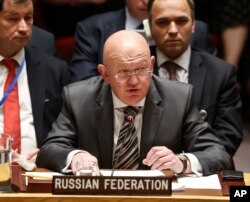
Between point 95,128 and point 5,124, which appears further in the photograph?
point 5,124

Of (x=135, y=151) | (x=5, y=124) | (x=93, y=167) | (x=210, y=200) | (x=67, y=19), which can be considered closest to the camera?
(x=210, y=200)

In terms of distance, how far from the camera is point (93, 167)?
274 centimetres

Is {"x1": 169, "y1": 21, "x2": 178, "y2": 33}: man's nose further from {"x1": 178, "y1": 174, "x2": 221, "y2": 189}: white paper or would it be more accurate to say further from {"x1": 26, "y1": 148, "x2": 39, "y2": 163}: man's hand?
{"x1": 178, "y1": 174, "x2": 221, "y2": 189}: white paper

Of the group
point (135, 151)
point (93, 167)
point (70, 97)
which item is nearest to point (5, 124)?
point (70, 97)

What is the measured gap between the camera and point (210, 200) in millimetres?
2561

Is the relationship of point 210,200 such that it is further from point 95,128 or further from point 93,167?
point 95,128

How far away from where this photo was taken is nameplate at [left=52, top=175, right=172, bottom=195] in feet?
8.44

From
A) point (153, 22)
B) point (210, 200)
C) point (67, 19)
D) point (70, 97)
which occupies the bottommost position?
point (210, 200)

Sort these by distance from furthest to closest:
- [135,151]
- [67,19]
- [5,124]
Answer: [67,19] < [5,124] < [135,151]

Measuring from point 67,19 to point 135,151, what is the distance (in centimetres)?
226

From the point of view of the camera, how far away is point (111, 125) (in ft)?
10.4

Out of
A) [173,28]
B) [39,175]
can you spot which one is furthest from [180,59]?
[39,175]

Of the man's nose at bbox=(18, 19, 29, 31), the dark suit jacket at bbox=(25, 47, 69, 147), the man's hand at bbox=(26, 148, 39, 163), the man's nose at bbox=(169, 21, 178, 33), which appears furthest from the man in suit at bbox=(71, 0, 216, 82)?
the man's hand at bbox=(26, 148, 39, 163)

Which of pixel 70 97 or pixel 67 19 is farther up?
A: pixel 67 19
